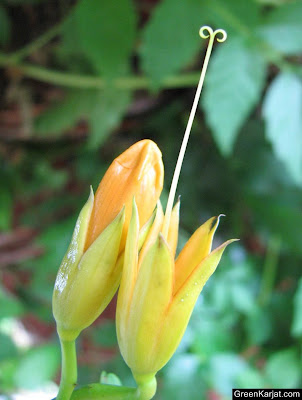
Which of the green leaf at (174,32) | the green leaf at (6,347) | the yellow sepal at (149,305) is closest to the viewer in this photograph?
the yellow sepal at (149,305)

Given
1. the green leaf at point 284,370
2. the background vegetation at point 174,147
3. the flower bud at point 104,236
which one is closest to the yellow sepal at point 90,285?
the flower bud at point 104,236

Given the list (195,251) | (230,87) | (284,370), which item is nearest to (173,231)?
(195,251)

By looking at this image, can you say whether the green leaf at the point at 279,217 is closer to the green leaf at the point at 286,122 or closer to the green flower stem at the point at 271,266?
the green flower stem at the point at 271,266

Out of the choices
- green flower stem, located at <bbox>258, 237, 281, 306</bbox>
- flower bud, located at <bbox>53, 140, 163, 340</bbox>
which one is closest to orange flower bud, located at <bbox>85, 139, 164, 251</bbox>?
flower bud, located at <bbox>53, 140, 163, 340</bbox>

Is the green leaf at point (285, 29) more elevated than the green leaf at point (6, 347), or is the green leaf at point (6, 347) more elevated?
the green leaf at point (285, 29)

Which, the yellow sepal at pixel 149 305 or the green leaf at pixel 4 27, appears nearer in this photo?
the yellow sepal at pixel 149 305

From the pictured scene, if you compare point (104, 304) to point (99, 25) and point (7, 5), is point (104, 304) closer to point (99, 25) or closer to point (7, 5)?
point (99, 25)
